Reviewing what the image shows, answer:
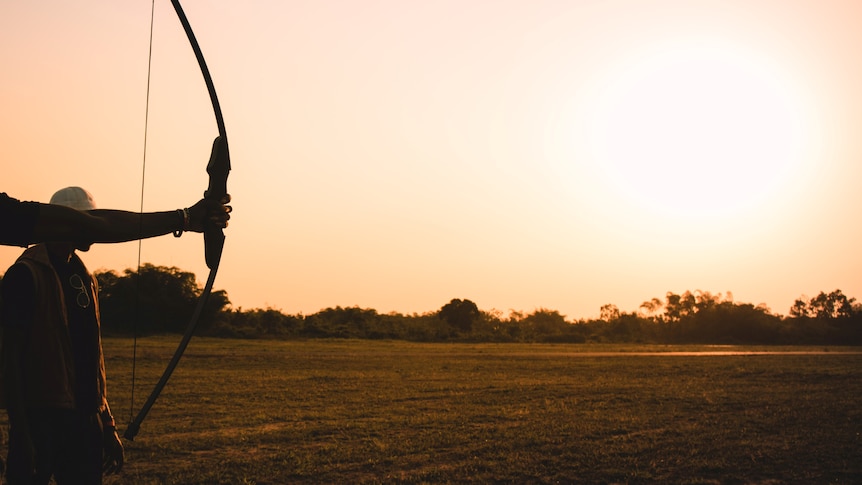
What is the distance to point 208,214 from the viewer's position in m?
2.95

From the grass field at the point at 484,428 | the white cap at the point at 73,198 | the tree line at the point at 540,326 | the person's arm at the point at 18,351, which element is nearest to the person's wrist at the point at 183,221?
the white cap at the point at 73,198

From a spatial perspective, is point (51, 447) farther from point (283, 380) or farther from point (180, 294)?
point (180, 294)

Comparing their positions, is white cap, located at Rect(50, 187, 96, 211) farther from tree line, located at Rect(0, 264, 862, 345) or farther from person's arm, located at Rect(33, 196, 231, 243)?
tree line, located at Rect(0, 264, 862, 345)

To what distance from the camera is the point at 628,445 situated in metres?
10.2

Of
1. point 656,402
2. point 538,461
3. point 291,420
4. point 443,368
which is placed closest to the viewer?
point 538,461

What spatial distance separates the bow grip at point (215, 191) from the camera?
3.05 m

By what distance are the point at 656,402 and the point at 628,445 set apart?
5651mm

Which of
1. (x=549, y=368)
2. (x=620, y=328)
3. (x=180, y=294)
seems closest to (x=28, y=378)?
(x=180, y=294)

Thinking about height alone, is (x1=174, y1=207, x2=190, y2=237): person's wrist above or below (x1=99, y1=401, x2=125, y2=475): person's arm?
above

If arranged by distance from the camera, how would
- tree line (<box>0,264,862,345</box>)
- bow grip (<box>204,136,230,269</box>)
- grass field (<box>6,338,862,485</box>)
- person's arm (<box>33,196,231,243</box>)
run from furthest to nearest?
Answer: tree line (<box>0,264,862,345</box>) → grass field (<box>6,338,862,485</box>) → bow grip (<box>204,136,230,269</box>) → person's arm (<box>33,196,231,243</box>)

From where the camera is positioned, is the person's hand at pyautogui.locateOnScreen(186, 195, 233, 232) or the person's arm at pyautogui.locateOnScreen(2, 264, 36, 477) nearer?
the person's hand at pyautogui.locateOnScreen(186, 195, 233, 232)

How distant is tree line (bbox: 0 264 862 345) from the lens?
1752 inches

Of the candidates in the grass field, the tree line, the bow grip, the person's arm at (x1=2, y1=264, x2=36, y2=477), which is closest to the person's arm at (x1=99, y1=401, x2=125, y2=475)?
the person's arm at (x1=2, y1=264, x2=36, y2=477)

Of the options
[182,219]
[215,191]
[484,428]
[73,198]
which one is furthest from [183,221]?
[484,428]
